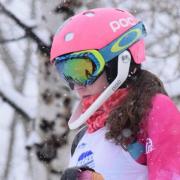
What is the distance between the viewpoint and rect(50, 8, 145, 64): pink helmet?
2.70 meters

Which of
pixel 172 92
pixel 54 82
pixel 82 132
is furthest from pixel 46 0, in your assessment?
pixel 82 132

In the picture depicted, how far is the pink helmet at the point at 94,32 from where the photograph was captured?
2699 mm

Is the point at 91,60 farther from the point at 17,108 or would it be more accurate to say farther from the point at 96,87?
the point at 17,108

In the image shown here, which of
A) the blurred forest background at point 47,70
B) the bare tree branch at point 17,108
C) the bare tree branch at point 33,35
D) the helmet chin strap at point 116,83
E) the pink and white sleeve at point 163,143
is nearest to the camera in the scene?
the pink and white sleeve at point 163,143

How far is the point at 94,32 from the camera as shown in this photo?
107 inches

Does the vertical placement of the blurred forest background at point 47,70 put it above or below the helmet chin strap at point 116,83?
below

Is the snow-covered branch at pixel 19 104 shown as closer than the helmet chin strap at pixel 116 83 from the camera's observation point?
No

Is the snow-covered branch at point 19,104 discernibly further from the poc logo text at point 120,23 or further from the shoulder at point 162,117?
the shoulder at point 162,117

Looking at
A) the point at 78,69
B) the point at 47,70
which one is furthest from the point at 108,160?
the point at 47,70

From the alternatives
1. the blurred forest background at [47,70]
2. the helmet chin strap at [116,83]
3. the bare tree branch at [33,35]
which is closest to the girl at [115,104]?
the helmet chin strap at [116,83]

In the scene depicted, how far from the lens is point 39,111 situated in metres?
6.87

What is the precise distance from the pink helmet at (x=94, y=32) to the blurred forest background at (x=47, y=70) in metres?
3.84

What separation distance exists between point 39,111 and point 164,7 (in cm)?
431

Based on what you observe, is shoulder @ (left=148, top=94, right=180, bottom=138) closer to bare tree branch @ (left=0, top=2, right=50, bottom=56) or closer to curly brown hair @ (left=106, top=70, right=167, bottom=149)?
curly brown hair @ (left=106, top=70, right=167, bottom=149)
